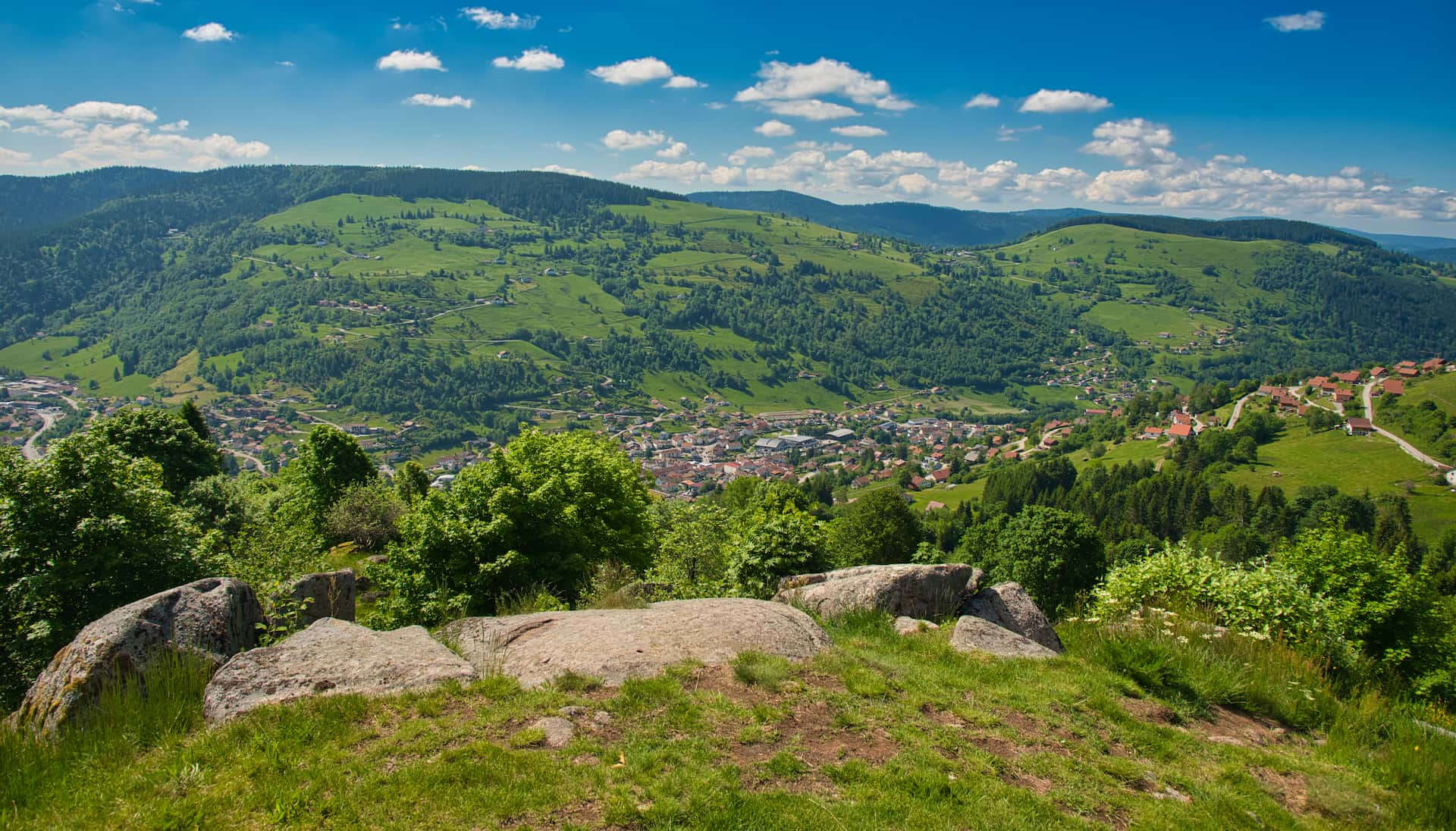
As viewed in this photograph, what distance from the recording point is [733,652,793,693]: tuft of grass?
9258mm

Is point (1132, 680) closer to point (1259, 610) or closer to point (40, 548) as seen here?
point (1259, 610)

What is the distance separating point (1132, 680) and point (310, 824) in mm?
10098

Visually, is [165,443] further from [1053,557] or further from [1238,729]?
[1053,557]

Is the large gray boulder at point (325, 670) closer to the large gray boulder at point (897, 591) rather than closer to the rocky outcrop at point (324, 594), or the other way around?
the rocky outcrop at point (324, 594)

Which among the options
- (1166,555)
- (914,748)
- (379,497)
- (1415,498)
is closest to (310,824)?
(914,748)

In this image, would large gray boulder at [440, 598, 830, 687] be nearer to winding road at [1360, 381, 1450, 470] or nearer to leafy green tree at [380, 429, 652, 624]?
leafy green tree at [380, 429, 652, 624]

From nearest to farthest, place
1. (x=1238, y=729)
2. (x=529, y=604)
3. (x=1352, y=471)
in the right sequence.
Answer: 1. (x=1238, y=729)
2. (x=529, y=604)
3. (x=1352, y=471)

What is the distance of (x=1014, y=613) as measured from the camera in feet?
43.5

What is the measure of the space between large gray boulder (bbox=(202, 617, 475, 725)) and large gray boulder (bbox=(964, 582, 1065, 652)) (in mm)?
9628

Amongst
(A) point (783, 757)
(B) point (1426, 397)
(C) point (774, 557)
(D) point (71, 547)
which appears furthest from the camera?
(B) point (1426, 397)

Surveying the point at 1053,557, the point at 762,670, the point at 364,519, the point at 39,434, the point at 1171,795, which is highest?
the point at 1171,795

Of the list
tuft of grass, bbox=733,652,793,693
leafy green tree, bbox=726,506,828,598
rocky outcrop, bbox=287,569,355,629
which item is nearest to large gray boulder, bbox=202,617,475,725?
tuft of grass, bbox=733,652,793,693

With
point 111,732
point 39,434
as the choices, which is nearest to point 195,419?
point 111,732

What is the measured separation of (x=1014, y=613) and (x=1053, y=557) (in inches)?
1415
